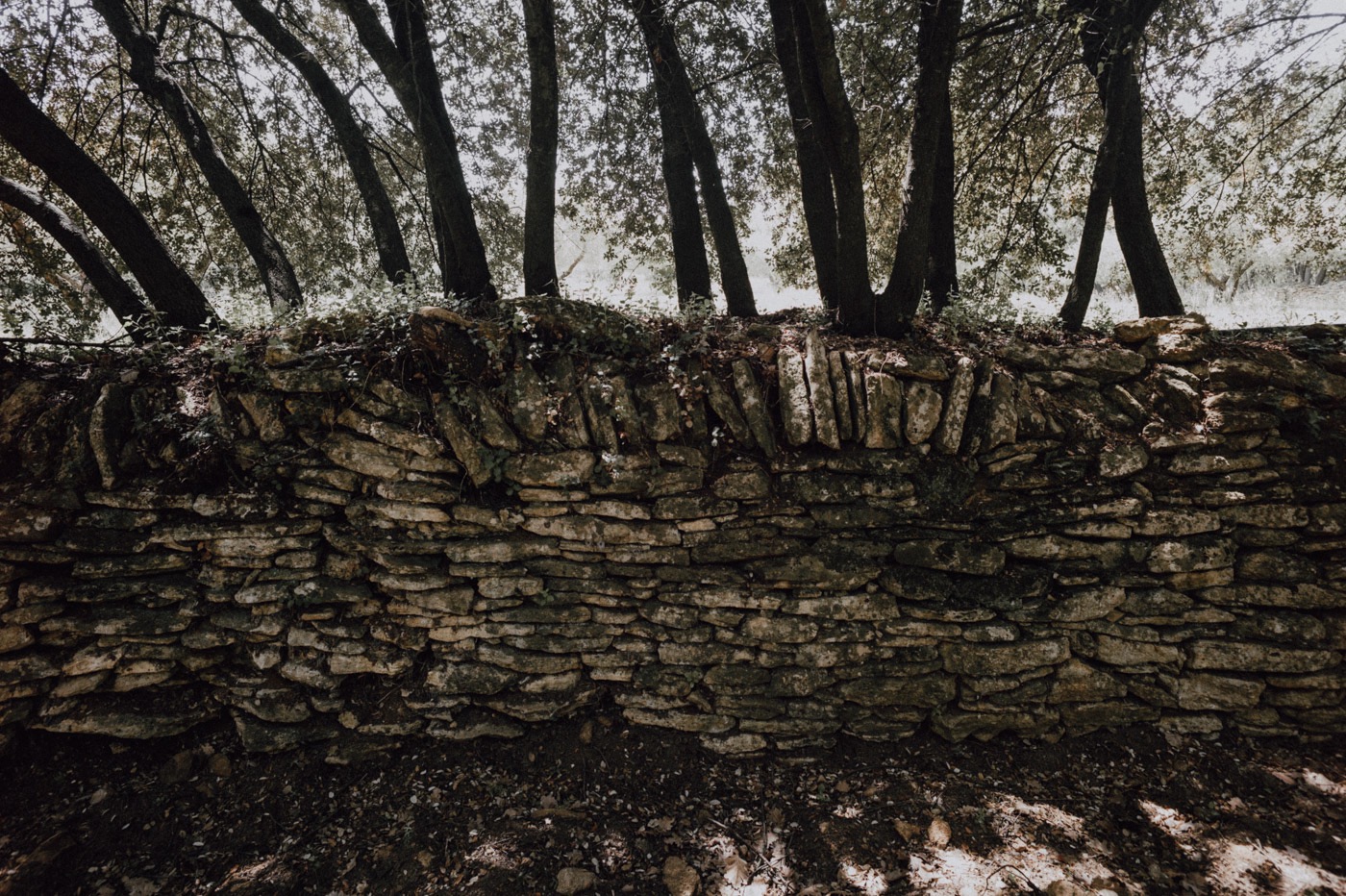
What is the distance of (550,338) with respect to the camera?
13.2 feet

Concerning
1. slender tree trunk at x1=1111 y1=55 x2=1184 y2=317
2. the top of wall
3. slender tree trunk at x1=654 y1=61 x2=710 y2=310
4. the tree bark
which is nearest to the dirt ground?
the top of wall

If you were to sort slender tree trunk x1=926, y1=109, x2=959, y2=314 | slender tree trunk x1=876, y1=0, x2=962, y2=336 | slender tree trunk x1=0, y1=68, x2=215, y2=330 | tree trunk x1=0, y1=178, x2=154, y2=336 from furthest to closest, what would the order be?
slender tree trunk x1=926, y1=109, x2=959, y2=314
tree trunk x1=0, y1=178, x2=154, y2=336
slender tree trunk x1=0, y1=68, x2=215, y2=330
slender tree trunk x1=876, y1=0, x2=962, y2=336

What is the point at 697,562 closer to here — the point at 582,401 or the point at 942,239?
the point at 582,401

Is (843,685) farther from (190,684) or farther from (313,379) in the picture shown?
(190,684)

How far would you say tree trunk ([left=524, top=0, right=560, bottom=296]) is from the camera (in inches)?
179

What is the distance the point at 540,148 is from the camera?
4.81 metres

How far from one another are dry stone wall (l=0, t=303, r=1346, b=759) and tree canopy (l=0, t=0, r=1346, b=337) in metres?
1.36

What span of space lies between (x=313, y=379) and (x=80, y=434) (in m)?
1.49

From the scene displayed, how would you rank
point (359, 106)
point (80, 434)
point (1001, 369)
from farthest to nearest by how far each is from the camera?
point (359, 106), point (1001, 369), point (80, 434)

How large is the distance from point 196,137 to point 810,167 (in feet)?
20.1

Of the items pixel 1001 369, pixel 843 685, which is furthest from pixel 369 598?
pixel 1001 369

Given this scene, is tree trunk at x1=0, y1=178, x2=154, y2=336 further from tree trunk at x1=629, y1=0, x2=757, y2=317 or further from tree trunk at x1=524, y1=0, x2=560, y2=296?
tree trunk at x1=629, y1=0, x2=757, y2=317

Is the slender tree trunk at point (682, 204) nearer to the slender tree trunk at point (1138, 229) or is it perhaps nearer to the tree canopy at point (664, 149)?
the tree canopy at point (664, 149)

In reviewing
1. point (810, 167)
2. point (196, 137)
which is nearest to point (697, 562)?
point (810, 167)
